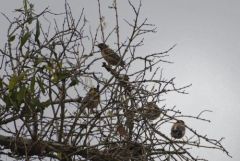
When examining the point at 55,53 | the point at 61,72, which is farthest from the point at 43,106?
the point at 55,53

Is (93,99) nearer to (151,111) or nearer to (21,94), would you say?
(151,111)

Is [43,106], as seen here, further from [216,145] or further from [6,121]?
[216,145]

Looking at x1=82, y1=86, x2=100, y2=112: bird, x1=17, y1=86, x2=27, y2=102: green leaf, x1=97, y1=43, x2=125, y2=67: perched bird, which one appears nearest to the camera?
x1=17, y1=86, x2=27, y2=102: green leaf

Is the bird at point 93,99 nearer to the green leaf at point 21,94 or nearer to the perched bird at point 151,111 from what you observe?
the perched bird at point 151,111

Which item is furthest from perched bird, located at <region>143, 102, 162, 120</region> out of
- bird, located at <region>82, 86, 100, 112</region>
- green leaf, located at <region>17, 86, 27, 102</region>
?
green leaf, located at <region>17, 86, 27, 102</region>

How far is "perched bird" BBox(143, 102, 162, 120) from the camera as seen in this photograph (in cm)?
340

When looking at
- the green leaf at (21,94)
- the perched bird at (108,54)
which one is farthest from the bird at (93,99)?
the green leaf at (21,94)

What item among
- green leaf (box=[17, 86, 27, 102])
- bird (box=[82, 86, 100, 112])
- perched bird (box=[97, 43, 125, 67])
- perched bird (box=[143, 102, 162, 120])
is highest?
perched bird (box=[97, 43, 125, 67])

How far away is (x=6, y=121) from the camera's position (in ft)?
10.0

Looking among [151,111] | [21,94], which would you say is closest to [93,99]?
[151,111]

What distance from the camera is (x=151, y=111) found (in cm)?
355

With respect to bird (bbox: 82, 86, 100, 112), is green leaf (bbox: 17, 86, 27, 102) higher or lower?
lower

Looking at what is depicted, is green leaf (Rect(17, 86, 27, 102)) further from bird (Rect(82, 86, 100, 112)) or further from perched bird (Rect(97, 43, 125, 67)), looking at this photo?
perched bird (Rect(97, 43, 125, 67))

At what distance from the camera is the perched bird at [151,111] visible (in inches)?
134
